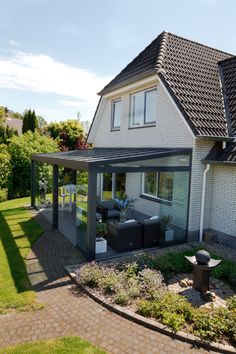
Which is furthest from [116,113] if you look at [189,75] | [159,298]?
[159,298]

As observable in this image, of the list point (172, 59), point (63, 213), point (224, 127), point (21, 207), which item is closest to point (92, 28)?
point (172, 59)

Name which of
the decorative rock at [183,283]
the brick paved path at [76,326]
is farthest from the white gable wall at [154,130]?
the brick paved path at [76,326]

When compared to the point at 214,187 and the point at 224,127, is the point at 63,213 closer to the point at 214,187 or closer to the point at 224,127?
the point at 214,187

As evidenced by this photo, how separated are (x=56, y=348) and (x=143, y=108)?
1024 centimetres

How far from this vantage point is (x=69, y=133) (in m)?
31.6

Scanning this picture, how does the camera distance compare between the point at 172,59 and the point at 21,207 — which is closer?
the point at 172,59

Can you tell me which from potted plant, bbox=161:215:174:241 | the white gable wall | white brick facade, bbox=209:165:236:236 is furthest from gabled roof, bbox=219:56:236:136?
potted plant, bbox=161:215:174:241

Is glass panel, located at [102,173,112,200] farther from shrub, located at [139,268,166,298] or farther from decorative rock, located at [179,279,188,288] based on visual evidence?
decorative rock, located at [179,279,188,288]

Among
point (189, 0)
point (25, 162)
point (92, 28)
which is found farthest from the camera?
point (25, 162)

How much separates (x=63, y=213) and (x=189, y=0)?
→ 11.6 meters

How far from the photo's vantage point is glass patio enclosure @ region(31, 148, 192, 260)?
8.08m

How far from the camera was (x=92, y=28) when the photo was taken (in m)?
13.1

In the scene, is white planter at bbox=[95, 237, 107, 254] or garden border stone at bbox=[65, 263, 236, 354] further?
white planter at bbox=[95, 237, 107, 254]

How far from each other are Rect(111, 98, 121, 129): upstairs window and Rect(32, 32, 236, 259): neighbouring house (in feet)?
2.42
